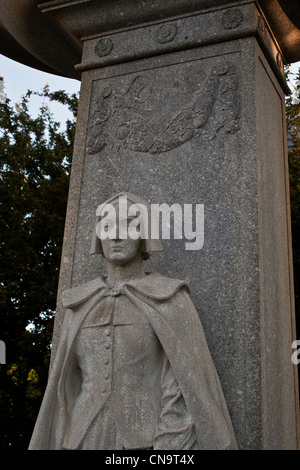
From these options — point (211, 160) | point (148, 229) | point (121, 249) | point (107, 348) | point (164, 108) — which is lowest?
point (107, 348)

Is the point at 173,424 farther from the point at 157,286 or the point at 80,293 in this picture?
the point at 80,293

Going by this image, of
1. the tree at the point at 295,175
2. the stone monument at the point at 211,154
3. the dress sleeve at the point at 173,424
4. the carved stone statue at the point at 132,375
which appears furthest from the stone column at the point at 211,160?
the tree at the point at 295,175

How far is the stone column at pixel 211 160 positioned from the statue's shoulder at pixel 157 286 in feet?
1.44

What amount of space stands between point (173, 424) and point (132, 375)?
0.37m

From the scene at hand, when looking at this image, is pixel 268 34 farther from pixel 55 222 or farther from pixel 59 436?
pixel 55 222

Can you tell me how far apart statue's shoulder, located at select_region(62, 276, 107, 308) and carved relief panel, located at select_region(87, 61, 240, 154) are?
52.0 inches

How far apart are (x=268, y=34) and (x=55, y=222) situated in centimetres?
756

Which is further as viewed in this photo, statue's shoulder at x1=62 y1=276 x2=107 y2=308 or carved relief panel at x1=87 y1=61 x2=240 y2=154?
carved relief panel at x1=87 y1=61 x2=240 y2=154

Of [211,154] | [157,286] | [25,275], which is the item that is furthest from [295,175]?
[157,286]

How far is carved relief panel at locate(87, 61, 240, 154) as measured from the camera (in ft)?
14.3

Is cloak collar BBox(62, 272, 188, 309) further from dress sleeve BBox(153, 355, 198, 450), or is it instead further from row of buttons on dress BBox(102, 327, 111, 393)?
dress sleeve BBox(153, 355, 198, 450)

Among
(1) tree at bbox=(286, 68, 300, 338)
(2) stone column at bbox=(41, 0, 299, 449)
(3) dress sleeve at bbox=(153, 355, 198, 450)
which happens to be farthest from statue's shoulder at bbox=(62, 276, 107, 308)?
(1) tree at bbox=(286, 68, 300, 338)

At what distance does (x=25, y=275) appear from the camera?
11602mm

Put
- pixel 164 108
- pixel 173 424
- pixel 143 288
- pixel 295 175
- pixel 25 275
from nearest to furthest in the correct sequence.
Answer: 1. pixel 173 424
2. pixel 143 288
3. pixel 164 108
4. pixel 295 175
5. pixel 25 275
